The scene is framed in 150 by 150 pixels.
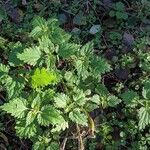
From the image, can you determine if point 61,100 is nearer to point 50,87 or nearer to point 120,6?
point 50,87

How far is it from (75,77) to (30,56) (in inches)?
15.9

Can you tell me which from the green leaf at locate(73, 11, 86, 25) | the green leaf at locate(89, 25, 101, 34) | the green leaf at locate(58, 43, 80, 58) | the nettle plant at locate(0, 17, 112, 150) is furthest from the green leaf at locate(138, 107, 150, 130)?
the green leaf at locate(73, 11, 86, 25)

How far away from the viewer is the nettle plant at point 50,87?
304 centimetres

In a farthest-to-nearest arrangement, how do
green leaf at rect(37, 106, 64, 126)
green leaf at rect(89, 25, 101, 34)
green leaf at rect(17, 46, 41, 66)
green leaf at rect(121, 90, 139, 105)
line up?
1. green leaf at rect(89, 25, 101, 34)
2. green leaf at rect(121, 90, 139, 105)
3. green leaf at rect(17, 46, 41, 66)
4. green leaf at rect(37, 106, 64, 126)

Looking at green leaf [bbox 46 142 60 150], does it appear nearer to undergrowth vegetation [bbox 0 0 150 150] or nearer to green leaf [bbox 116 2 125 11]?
undergrowth vegetation [bbox 0 0 150 150]

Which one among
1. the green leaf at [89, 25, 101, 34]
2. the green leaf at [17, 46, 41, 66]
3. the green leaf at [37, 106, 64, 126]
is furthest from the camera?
the green leaf at [89, 25, 101, 34]

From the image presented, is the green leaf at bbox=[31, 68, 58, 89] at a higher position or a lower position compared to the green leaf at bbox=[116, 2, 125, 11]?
higher

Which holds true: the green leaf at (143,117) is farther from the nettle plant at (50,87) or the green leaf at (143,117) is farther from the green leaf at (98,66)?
the green leaf at (98,66)

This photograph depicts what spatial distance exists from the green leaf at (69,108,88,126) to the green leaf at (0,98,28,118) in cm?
33

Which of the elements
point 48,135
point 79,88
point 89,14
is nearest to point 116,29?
point 89,14

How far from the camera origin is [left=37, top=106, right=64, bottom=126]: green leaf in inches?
A: 117

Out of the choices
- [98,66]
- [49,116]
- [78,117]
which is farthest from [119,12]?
[49,116]

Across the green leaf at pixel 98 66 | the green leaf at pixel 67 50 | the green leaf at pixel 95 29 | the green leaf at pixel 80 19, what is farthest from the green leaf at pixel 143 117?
the green leaf at pixel 80 19

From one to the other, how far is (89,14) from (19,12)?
0.65m
